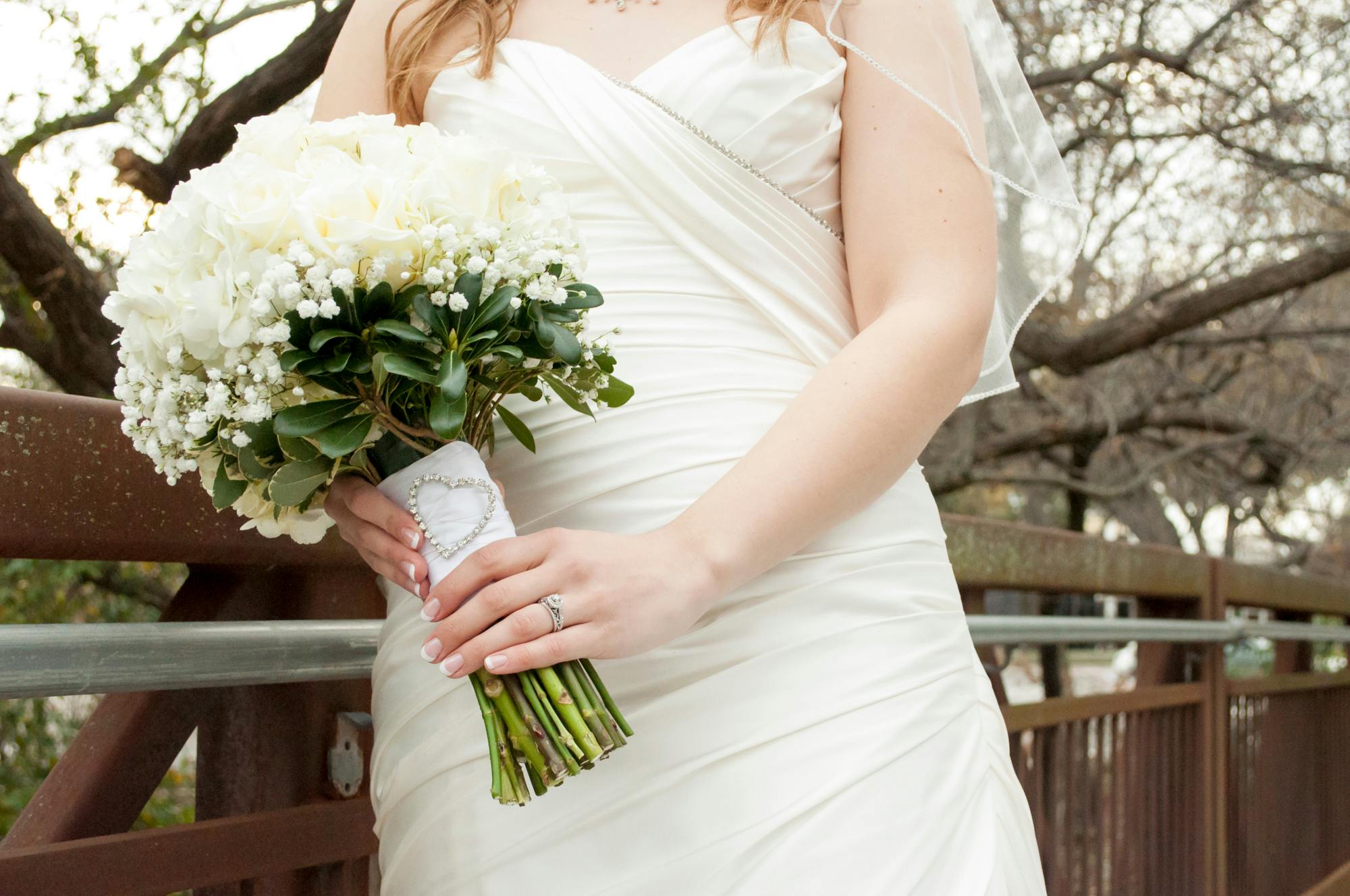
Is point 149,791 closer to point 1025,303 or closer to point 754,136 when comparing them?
point 754,136

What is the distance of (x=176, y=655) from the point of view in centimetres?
125

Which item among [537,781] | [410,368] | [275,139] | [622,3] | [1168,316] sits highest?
[1168,316]

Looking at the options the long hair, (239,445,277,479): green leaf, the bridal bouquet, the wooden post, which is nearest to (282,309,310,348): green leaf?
the bridal bouquet

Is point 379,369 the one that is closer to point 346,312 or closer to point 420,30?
point 346,312

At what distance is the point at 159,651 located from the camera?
1233 millimetres

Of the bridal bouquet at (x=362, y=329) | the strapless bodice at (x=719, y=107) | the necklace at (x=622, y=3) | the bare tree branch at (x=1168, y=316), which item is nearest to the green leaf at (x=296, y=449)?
the bridal bouquet at (x=362, y=329)

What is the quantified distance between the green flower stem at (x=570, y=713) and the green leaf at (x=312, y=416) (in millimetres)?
288

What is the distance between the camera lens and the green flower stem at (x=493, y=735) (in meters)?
1.11

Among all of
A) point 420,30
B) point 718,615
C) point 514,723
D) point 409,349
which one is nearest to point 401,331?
point 409,349

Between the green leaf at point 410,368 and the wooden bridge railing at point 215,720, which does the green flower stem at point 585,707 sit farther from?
the wooden bridge railing at point 215,720

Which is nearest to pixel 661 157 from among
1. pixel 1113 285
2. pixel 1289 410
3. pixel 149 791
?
pixel 149 791

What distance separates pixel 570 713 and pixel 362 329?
0.38 metres

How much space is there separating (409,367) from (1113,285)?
26.8 feet

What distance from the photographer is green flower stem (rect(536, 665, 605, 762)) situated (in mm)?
1100
